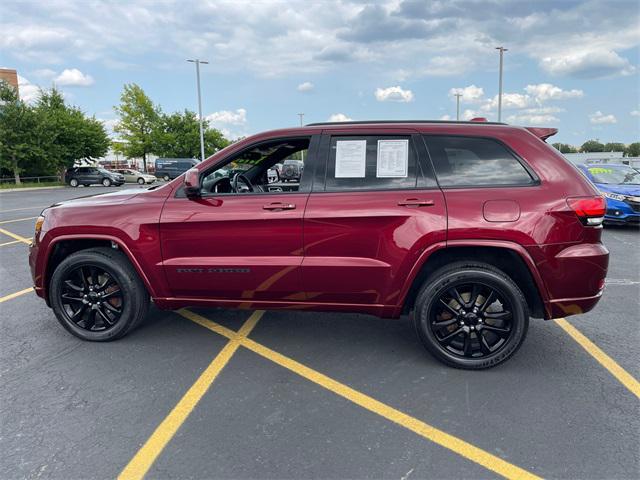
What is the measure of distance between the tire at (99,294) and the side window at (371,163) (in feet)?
6.11

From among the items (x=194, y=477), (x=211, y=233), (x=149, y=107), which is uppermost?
(x=149, y=107)

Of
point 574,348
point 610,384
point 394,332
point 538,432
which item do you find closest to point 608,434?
point 538,432

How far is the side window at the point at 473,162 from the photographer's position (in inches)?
129

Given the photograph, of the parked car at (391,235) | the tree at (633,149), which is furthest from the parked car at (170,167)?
the tree at (633,149)

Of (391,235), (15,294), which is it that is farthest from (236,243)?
(15,294)

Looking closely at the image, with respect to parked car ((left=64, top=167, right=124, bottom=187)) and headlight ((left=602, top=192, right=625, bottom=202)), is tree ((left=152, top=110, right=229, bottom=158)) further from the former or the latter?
headlight ((left=602, top=192, right=625, bottom=202))

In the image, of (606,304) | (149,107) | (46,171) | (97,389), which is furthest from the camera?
(149,107)

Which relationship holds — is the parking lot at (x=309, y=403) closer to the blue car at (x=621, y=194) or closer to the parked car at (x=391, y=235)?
the parked car at (x=391, y=235)

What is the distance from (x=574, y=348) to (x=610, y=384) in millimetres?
623

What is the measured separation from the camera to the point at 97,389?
10.1 feet

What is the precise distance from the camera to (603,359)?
3498mm

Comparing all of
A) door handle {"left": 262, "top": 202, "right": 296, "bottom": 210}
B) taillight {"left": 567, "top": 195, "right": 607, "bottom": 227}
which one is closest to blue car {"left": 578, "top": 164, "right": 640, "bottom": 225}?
taillight {"left": 567, "top": 195, "right": 607, "bottom": 227}

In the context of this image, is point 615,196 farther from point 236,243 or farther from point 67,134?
point 67,134

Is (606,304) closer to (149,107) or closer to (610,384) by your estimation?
(610,384)
